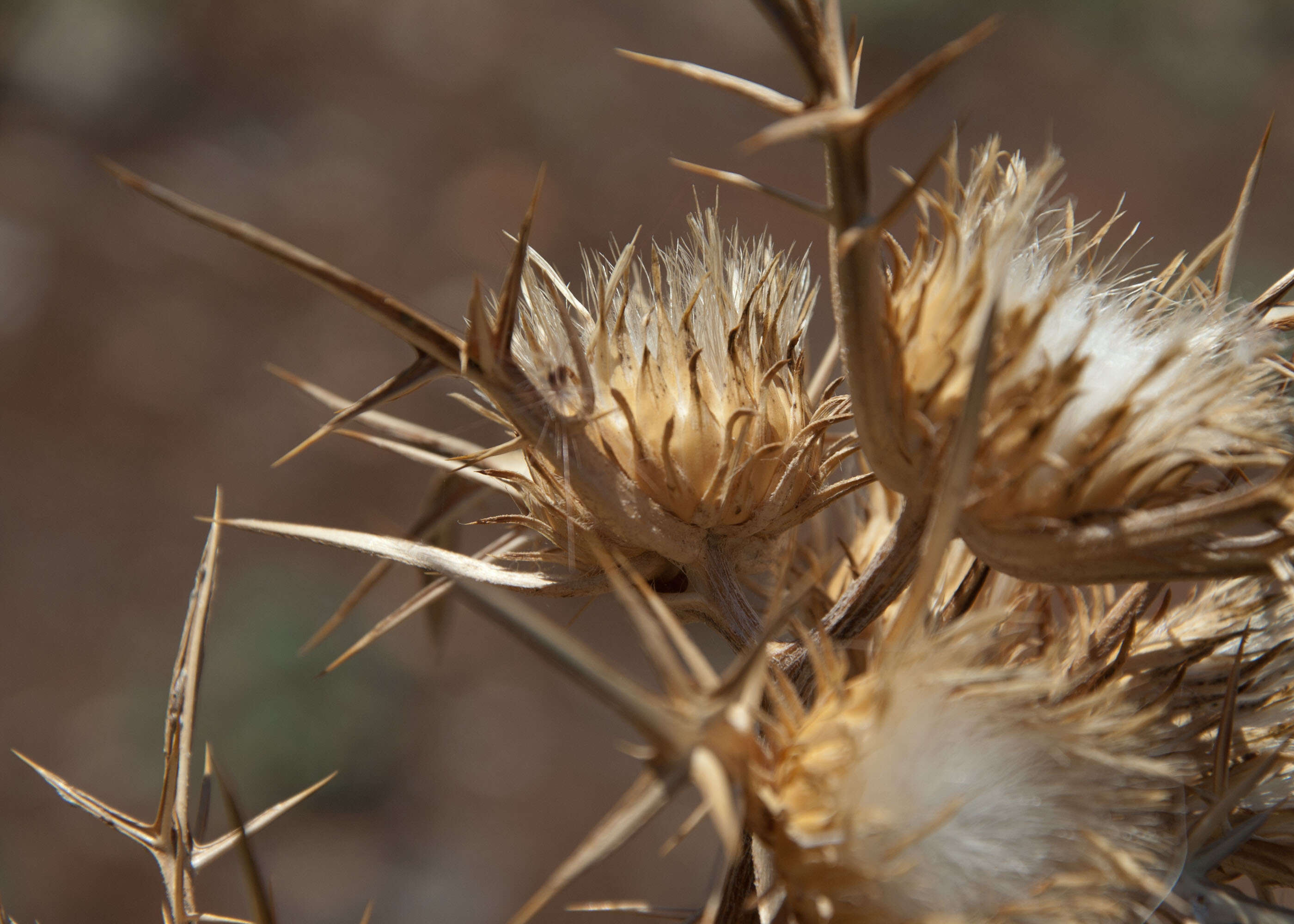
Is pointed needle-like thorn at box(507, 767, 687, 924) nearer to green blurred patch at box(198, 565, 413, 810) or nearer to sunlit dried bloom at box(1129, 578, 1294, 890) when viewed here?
sunlit dried bloom at box(1129, 578, 1294, 890)

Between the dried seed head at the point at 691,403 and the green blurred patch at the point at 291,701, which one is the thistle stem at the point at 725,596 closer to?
the dried seed head at the point at 691,403

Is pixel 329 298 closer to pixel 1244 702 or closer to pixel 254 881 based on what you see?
pixel 254 881

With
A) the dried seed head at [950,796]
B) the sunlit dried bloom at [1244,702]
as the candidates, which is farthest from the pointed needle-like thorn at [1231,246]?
the dried seed head at [950,796]

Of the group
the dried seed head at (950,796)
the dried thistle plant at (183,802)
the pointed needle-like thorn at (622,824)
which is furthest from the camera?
the dried thistle plant at (183,802)

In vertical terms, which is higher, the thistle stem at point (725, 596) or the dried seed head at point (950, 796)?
the thistle stem at point (725, 596)

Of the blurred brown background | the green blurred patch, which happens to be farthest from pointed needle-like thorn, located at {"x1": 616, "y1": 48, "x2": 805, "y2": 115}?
the green blurred patch

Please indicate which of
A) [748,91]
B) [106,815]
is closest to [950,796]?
[748,91]

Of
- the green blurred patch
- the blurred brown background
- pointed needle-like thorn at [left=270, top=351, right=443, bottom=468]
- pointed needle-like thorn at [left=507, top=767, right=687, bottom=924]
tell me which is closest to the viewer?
pointed needle-like thorn at [left=507, top=767, right=687, bottom=924]
